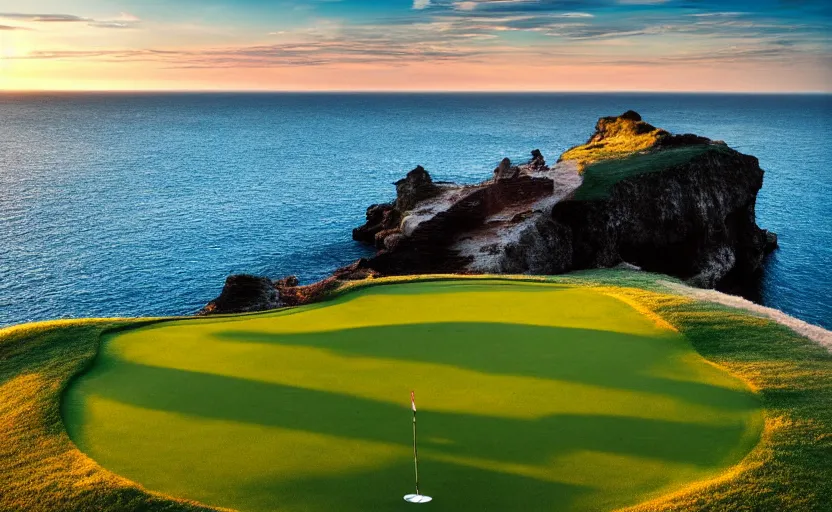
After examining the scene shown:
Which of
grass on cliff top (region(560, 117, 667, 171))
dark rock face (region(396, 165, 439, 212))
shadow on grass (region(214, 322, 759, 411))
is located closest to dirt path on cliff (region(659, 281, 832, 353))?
shadow on grass (region(214, 322, 759, 411))

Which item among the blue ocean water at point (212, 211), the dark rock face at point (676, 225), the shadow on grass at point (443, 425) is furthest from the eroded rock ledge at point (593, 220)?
the shadow on grass at point (443, 425)

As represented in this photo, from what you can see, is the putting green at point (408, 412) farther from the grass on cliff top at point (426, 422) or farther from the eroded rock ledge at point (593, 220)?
the eroded rock ledge at point (593, 220)

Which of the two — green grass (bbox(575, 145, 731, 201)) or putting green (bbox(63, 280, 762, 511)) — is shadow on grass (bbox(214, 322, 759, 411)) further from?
green grass (bbox(575, 145, 731, 201))

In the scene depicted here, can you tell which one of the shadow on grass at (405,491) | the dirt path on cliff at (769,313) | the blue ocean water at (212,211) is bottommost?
the blue ocean water at (212,211)

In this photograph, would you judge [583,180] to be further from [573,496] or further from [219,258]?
[573,496]

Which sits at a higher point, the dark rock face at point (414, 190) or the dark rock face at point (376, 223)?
the dark rock face at point (414, 190)

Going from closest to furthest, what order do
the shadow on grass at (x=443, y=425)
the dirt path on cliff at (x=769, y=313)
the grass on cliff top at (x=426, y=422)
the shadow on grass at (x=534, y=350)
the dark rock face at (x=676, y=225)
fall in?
the grass on cliff top at (x=426, y=422) < the shadow on grass at (x=443, y=425) < the shadow on grass at (x=534, y=350) < the dirt path on cliff at (x=769, y=313) < the dark rock face at (x=676, y=225)

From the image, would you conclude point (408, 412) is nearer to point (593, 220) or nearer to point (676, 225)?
point (593, 220)
